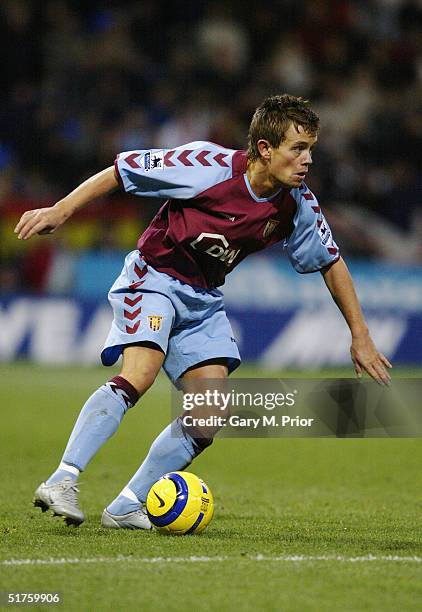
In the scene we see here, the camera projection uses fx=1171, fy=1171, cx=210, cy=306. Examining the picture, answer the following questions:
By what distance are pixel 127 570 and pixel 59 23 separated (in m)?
14.4

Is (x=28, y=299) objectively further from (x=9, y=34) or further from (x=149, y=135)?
(x=9, y=34)

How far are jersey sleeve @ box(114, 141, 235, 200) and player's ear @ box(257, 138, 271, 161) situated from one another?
7.4 inches

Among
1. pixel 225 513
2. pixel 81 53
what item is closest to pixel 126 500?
pixel 225 513

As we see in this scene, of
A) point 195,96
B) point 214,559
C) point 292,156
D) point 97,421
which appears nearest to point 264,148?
point 292,156

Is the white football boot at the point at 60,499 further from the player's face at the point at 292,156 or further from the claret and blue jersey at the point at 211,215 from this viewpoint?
the player's face at the point at 292,156

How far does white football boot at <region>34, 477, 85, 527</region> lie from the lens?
5016 mm

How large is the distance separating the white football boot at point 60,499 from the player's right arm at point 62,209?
109 cm

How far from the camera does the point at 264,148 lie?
543 centimetres

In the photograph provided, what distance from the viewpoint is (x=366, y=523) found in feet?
18.9

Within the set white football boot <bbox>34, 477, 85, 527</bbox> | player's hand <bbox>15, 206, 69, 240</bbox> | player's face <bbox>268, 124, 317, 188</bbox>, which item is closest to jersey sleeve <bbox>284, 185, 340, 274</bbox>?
player's face <bbox>268, 124, 317, 188</bbox>

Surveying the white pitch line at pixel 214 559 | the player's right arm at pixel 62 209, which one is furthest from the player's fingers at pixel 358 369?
the player's right arm at pixel 62 209

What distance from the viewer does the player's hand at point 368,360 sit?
532 centimetres

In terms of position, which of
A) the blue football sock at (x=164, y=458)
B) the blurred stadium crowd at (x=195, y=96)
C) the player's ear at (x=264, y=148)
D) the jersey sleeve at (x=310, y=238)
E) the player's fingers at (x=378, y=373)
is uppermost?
the player's ear at (x=264, y=148)

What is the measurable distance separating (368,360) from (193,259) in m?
0.98
